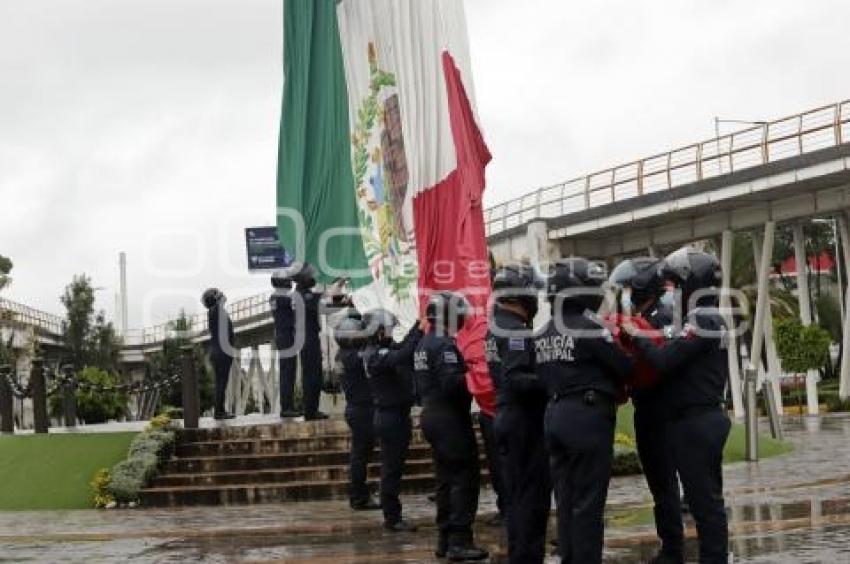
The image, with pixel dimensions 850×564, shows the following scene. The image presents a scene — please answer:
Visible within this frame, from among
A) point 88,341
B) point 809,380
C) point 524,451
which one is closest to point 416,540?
point 524,451

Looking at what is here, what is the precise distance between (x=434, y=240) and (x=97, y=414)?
21710mm

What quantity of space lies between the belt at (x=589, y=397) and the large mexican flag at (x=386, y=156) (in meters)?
2.32

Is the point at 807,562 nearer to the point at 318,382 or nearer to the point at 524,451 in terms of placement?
the point at 524,451

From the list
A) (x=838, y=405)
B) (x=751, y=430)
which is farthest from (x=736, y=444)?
(x=838, y=405)

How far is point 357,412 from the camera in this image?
1333cm

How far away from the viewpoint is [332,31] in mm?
21438

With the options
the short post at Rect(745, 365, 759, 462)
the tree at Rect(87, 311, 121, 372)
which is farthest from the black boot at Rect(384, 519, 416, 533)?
the tree at Rect(87, 311, 121, 372)

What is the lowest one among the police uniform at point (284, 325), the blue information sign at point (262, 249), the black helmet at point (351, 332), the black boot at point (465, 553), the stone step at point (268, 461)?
the black boot at point (465, 553)

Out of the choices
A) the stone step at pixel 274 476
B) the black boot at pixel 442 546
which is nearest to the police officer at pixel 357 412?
the stone step at pixel 274 476

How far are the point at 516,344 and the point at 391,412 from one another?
384cm

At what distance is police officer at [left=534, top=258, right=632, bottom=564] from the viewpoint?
720cm

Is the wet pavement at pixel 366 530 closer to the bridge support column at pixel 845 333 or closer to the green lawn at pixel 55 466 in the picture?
the green lawn at pixel 55 466

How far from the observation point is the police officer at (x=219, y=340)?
18906 millimetres

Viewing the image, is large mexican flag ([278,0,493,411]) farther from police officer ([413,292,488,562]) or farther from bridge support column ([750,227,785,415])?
bridge support column ([750,227,785,415])
